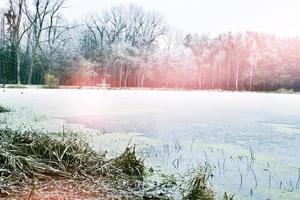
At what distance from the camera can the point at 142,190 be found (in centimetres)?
435

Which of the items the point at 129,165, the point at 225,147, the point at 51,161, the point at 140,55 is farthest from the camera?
the point at 140,55

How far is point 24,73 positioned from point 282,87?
1140 inches

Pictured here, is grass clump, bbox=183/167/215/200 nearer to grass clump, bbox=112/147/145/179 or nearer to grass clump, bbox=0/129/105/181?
grass clump, bbox=112/147/145/179

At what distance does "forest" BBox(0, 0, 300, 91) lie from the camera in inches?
1517

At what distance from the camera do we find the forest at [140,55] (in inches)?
1517

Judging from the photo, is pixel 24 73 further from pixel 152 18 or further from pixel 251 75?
pixel 251 75

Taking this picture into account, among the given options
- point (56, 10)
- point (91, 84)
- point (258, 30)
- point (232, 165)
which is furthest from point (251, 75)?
point (232, 165)

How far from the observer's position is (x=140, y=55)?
45219mm

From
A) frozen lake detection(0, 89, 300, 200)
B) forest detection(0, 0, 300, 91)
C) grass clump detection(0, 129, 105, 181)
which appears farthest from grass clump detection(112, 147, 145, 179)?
forest detection(0, 0, 300, 91)

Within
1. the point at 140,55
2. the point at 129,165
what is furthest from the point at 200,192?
the point at 140,55

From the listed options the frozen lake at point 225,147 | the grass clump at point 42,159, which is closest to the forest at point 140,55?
the frozen lake at point 225,147

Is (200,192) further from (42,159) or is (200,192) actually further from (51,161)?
(42,159)

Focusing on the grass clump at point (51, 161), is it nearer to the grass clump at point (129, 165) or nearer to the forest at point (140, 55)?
the grass clump at point (129, 165)

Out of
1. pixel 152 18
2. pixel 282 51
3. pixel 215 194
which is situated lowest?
pixel 215 194
